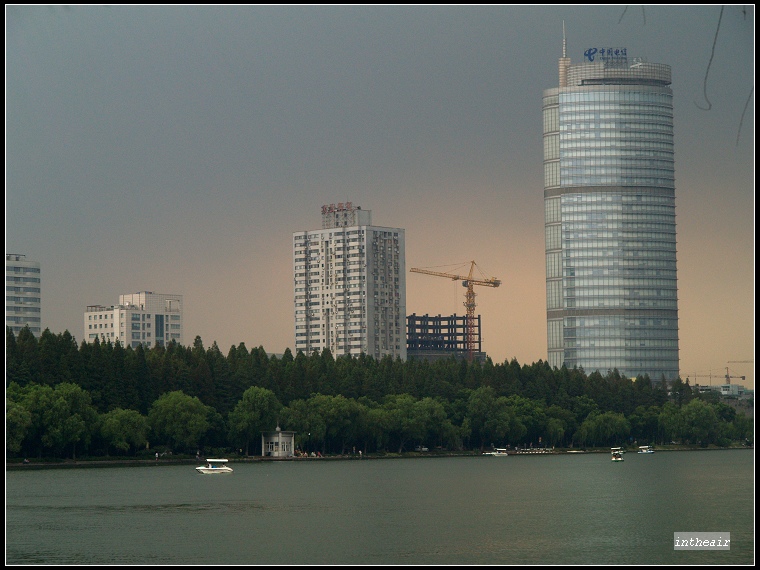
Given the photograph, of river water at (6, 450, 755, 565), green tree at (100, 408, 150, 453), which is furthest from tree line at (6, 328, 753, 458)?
river water at (6, 450, 755, 565)

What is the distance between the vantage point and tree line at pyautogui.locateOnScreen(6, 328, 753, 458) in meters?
116

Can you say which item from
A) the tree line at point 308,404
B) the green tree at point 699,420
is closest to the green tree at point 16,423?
the tree line at point 308,404

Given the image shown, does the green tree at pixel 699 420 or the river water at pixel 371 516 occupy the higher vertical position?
the green tree at pixel 699 420

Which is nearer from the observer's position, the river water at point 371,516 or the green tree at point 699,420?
the river water at point 371,516

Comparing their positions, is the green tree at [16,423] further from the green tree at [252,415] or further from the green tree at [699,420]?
the green tree at [699,420]

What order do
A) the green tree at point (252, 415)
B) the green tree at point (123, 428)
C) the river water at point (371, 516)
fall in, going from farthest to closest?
1. the green tree at point (252, 415)
2. the green tree at point (123, 428)
3. the river water at point (371, 516)

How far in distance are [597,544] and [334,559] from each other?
12.7 metres

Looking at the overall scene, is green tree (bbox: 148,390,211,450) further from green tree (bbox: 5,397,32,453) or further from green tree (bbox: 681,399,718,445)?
green tree (bbox: 681,399,718,445)

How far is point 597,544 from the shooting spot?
56.0 metres

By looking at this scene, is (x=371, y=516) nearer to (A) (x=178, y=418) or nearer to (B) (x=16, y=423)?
(B) (x=16, y=423)

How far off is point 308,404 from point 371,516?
231 ft

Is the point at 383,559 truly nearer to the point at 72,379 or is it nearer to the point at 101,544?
the point at 101,544

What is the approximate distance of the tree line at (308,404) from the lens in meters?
116

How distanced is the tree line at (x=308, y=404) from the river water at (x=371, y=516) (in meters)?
5.55
